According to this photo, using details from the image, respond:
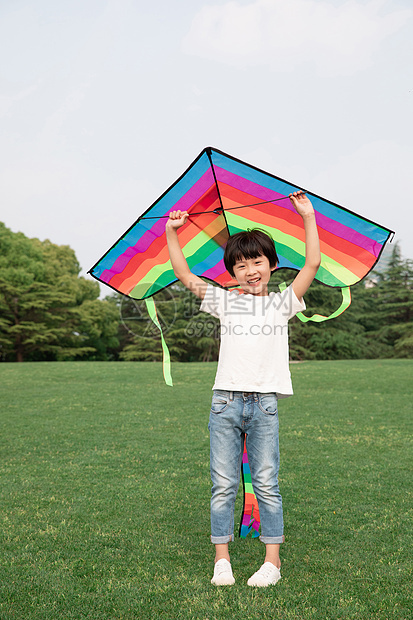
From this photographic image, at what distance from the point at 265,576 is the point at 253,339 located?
4.14 ft

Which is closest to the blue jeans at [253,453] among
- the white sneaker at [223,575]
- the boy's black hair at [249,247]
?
the white sneaker at [223,575]

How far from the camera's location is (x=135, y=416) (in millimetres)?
8953

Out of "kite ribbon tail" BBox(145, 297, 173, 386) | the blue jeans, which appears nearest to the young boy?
the blue jeans

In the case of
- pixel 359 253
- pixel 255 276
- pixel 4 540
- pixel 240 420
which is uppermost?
pixel 359 253

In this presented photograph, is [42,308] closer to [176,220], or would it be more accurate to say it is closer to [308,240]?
[176,220]

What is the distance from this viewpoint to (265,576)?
8.99ft

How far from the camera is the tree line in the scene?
108 ft

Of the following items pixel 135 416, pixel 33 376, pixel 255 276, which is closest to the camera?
pixel 255 276

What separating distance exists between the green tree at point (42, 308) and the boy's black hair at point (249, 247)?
99.9 ft

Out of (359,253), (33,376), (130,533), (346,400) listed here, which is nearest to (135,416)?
(346,400)

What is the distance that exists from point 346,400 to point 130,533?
8.10 meters

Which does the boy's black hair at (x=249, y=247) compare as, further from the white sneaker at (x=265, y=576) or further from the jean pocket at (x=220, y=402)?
the white sneaker at (x=265, y=576)

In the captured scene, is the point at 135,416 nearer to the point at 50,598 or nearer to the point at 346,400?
the point at 346,400

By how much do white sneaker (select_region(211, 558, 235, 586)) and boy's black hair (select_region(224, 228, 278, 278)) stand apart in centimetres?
169
